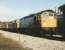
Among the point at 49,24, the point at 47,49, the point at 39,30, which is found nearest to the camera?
the point at 47,49

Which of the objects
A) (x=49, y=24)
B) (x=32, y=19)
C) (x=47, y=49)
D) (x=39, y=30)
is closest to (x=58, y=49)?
(x=47, y=49)

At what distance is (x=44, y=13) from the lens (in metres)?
43.4

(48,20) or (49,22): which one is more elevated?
(48,20)

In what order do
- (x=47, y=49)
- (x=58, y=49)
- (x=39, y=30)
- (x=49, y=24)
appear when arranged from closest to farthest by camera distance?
(x=58, y=49), (x=47, y=49), (x=39, y=30), (x=49, y=24)

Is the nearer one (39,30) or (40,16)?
(39,30)

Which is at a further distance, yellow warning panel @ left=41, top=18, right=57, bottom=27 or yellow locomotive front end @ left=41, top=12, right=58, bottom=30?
yellow warning panel @ left=41, top=18, right=57, bottom=27

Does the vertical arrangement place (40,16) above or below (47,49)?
above

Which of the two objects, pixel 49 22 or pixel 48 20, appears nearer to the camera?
pixel 49 22

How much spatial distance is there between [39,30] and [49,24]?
3.58 m

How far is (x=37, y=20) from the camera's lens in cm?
4206

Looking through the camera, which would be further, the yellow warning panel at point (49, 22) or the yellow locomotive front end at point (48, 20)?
the yellow warning panel at point (49, 22)

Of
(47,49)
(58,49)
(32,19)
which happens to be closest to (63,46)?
(58,49)

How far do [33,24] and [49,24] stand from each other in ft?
13.4

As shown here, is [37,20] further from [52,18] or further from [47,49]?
[47,49]
